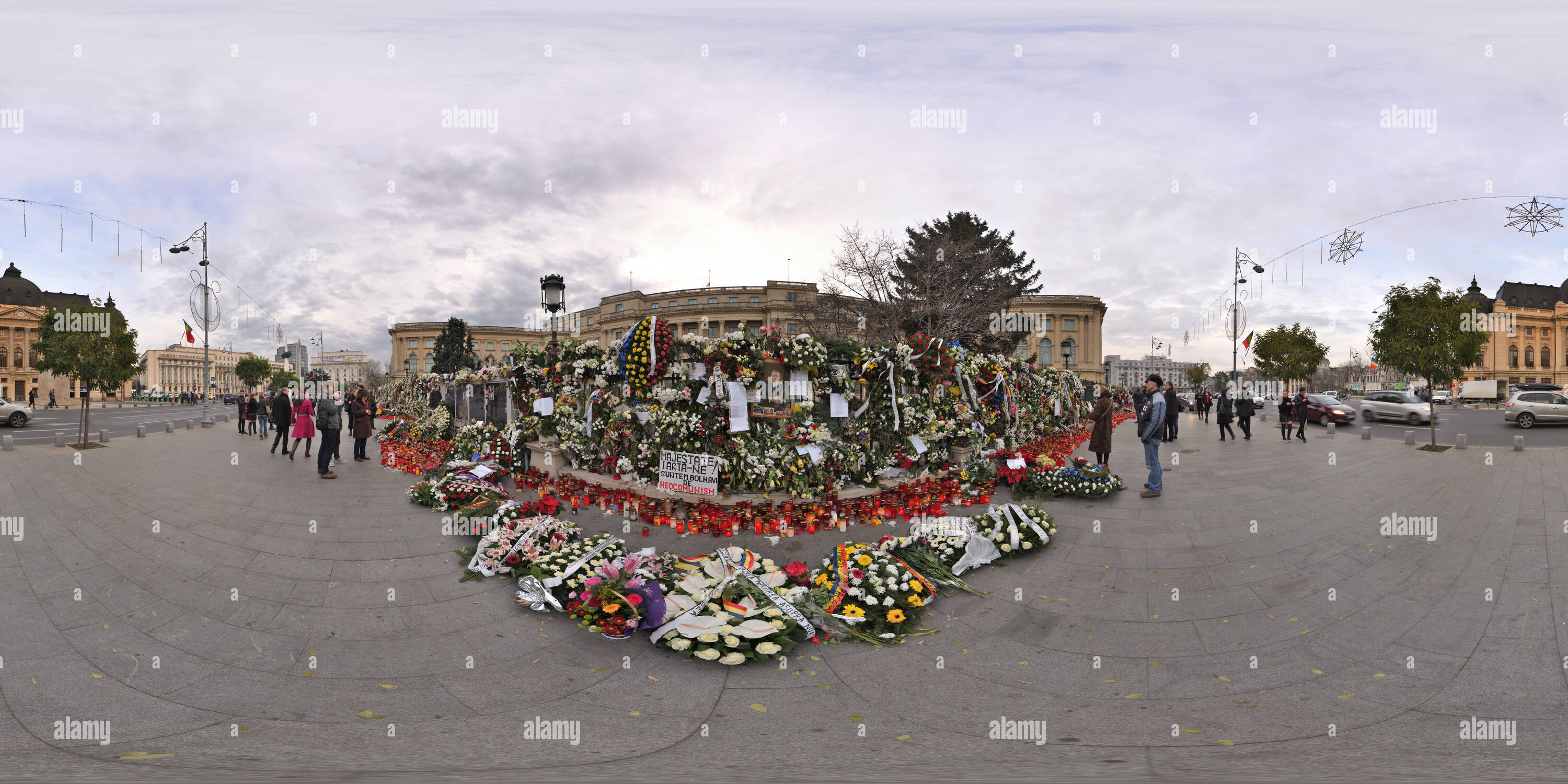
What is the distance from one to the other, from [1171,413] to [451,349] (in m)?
53.9

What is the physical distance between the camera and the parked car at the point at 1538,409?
69.0 feet

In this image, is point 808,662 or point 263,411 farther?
point 263,411

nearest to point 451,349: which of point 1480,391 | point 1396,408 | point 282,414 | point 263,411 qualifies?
point 263,411

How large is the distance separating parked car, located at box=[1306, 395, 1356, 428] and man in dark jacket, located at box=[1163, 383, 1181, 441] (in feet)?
33.5

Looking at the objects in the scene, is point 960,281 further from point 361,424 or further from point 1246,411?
point 361,424

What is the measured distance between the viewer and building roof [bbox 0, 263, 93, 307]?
244ft

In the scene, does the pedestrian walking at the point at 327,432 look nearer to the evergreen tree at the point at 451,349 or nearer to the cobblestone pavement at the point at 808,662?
the cobblestone pavement at the point at 808,662

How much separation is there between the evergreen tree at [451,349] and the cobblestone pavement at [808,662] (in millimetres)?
48645

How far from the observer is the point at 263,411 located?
20641 millimetres

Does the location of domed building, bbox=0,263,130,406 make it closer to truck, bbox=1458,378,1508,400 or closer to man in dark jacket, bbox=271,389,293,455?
man in dark jacket, bbox=271,389,293,455

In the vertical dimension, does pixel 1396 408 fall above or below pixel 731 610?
above

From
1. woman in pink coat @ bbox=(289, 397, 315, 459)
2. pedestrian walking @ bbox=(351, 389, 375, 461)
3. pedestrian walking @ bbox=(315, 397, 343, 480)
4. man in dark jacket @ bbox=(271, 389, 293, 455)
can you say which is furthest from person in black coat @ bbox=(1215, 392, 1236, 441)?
man in dark jacket @ bbox=(271, 389, 293, 455)

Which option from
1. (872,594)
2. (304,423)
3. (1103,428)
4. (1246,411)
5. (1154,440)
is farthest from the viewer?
(1246,411)

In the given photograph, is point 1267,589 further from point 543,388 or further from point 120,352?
point 120,352
